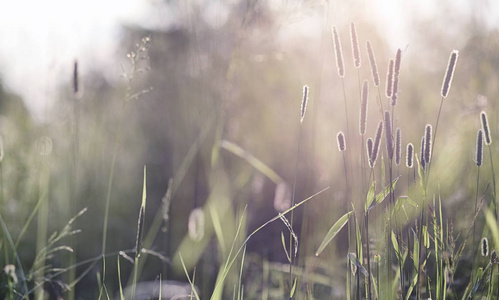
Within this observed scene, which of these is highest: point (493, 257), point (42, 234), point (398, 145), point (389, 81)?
point (389, 81)

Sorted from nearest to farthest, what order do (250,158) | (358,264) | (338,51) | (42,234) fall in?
(358,264)
(338,51)
(250,158)
(42,234)

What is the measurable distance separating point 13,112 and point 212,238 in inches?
A: 62.6

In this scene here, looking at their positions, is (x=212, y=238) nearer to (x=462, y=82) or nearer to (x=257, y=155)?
(x=257, y=155)

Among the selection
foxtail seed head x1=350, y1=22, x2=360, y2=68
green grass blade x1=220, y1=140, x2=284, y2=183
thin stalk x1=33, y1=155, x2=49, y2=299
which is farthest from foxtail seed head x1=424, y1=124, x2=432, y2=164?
thin stalk x1=33, y1=155, x2=49, y2=299

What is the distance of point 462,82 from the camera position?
2.92 meters

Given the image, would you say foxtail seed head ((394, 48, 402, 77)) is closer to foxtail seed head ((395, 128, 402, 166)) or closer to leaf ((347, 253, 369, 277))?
foxtail seed head ((395, 128, 402, 166))

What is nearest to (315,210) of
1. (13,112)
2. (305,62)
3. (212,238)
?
(212,238)

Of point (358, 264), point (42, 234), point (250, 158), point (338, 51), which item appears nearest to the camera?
point (358, 264)

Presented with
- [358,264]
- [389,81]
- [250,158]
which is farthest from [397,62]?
[250,158]

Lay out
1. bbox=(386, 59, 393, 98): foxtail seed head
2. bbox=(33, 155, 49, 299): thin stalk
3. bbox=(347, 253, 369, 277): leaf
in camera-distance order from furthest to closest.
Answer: bbox=(33, 155, 49, 299): thin stalk → bbox=(386, 59, 393, 98): foxtail seed head → bbox=(347, 253, 369, 277): leaf

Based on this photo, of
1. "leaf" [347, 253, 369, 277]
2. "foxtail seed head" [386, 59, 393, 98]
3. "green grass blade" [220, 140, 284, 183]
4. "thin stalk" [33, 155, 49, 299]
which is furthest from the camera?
"green grass blade" [220, 140, 284, 183]

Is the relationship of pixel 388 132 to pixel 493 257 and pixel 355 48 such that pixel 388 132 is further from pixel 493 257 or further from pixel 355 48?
pixel 493 257

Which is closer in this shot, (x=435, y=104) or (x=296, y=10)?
(x=296, y=10)

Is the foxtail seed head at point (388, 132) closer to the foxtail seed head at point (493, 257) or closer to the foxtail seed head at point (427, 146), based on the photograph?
the foxtail seed head at point (427, 146)
